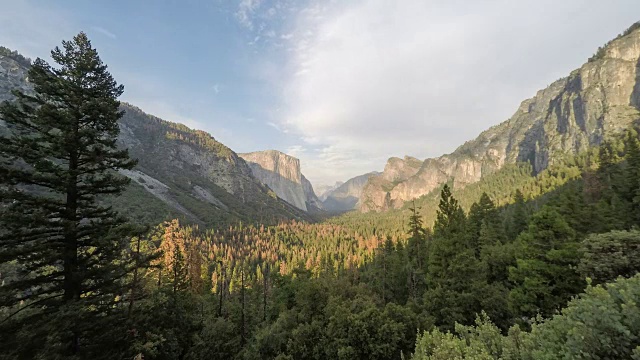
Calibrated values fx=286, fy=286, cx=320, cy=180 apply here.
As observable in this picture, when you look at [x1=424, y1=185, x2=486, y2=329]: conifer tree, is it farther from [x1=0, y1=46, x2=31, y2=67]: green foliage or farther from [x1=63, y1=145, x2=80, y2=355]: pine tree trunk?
[x1=0, y1=46, x2=31, y2=67]: green foliage

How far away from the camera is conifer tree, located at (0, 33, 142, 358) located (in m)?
10.7

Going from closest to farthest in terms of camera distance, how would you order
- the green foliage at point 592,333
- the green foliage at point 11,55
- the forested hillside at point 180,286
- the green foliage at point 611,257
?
the green foliage at point 592,333 < the forested hillside at point 180,286 < the green foliage at point 611,257 < the green foliage at point 11,55

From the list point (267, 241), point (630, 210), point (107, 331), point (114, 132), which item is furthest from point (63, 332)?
point (267, 241)

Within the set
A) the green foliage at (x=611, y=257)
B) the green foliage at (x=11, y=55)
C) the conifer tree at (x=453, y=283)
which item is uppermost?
the green foliage at (x=11, y=55)

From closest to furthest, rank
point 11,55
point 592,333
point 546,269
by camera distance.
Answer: point 592,333 → point 546,269 → point 11,55

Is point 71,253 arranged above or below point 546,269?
above

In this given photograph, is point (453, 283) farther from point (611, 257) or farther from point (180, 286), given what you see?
point (180, 286)

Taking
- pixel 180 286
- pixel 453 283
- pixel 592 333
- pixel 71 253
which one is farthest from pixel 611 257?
pixel 180 286

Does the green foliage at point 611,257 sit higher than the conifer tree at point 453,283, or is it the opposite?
the green foliage at point 611,257

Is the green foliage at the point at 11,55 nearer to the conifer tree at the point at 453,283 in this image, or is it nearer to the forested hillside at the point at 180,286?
the forested hillside at the point at 180,286

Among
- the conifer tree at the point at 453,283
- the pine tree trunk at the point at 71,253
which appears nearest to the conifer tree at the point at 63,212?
the pine tree trunk at the point at 71,253

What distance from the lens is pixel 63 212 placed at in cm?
1230

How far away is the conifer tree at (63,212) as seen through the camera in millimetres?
10727

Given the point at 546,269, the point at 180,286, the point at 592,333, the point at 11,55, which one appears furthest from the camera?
the point at 11,55
